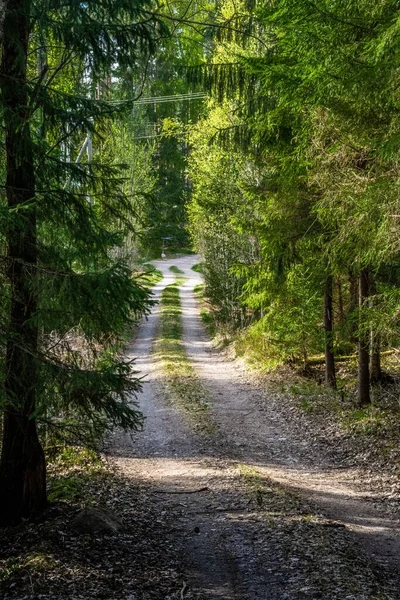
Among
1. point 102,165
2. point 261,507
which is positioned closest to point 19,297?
point 102,165

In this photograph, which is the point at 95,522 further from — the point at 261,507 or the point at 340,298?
the point at 340,298

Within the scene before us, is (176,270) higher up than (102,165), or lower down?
lower down

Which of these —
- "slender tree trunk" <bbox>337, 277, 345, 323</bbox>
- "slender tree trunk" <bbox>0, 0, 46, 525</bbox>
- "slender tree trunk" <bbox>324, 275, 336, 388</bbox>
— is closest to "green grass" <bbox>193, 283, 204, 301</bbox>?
"slender tree trunk" <bbox>337, 277, 345, 323</bbox>

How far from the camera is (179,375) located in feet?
61.2

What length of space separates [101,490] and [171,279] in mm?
38536

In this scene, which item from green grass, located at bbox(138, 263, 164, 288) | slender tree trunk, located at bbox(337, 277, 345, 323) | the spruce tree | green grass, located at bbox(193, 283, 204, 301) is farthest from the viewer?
green grass, located at bbox(193, 283, 204, 301)

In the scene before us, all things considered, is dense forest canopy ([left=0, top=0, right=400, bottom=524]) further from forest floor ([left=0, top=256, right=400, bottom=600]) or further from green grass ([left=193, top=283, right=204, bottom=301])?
green grass ([left=193, top=283, right=204, bottom=301])

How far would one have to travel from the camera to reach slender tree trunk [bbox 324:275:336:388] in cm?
1363

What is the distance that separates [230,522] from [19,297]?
139 inches

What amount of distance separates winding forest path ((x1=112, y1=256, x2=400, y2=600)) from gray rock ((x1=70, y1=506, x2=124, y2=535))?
64 cm

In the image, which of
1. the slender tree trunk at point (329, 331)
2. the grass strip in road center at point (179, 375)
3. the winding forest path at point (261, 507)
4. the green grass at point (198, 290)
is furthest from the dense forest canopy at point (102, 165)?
the green grass at point (198, 290)

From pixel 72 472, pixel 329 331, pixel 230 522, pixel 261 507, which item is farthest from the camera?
pixel 329 331

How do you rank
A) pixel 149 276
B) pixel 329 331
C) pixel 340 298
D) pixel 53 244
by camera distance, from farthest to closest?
pixel 149 276 < pixel 340 298 < pixel 329 331 < pixel 53 244

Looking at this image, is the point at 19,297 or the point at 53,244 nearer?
the point at 19,297
